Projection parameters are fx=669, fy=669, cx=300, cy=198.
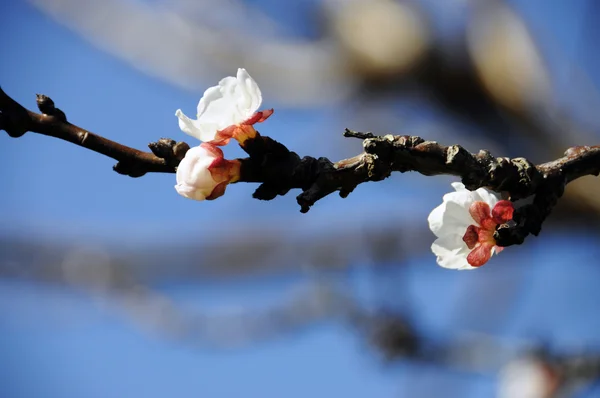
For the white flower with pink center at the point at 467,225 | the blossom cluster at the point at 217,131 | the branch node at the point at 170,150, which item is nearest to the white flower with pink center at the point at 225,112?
the blossom cluster at the point at 217,131

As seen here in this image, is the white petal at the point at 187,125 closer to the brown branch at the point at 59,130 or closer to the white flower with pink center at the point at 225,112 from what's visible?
the white flower with pink center at the point at 225,112

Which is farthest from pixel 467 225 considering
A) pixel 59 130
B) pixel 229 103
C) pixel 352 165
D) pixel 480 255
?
pixel 59 130

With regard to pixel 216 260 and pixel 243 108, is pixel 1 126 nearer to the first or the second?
pixel 243 108

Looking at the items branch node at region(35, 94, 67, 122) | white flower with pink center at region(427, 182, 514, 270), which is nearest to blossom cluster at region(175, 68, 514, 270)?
white flower with pink center at region(427, 182, 514, 270)

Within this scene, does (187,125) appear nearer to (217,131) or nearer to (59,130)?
(217,131)

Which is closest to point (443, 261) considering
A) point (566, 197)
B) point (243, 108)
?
point (243, 108)
